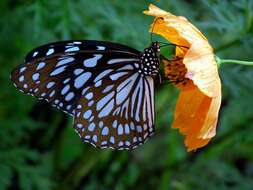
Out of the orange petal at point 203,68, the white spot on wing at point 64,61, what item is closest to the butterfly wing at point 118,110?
the white spot on wing at point 64,61

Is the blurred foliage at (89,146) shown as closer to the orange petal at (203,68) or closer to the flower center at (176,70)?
the flower center at (176,70)

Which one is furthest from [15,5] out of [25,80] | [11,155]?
[25,80]

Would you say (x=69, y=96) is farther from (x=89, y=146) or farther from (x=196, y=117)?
(x=89, y=146)

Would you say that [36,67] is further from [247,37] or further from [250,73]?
[250,73]

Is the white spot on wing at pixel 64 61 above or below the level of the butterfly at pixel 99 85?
above

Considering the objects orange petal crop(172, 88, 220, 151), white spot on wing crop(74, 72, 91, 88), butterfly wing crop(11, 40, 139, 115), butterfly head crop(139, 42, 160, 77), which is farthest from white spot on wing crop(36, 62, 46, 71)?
orange petal crop(172, 88, 220, 151)

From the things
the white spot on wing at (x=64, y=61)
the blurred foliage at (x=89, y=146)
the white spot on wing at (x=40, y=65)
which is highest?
the white spot on wing at (x=40, y=65)

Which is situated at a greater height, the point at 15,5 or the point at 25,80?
the point at 15,5

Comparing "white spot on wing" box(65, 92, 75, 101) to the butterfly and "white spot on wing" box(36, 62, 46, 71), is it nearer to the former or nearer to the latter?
the butterfly
